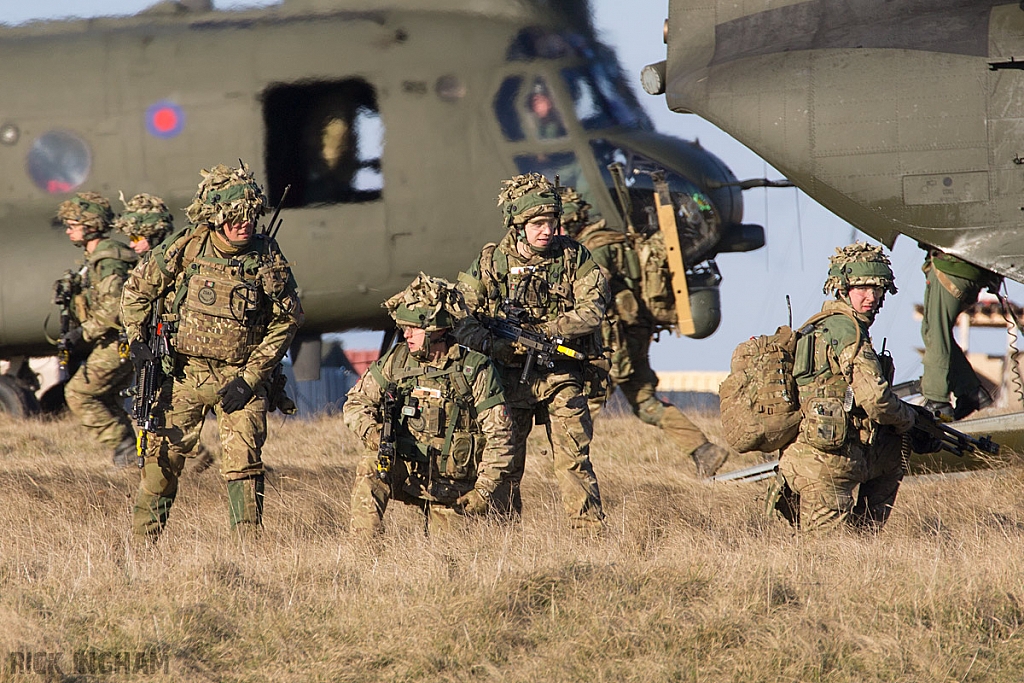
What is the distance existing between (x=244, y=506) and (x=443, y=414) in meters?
1.37

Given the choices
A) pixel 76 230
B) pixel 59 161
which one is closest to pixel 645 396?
pixel 76 230

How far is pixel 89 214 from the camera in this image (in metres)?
9.91

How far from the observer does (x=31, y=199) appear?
1248 centimetres

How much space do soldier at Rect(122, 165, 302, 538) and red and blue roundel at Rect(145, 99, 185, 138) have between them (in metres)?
5.10

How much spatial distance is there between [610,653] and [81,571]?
2756mm

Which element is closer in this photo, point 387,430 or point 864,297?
point 387,430

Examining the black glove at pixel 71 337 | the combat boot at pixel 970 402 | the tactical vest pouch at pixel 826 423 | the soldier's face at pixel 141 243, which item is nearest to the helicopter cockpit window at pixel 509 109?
the soldier's face at pixel 141 243

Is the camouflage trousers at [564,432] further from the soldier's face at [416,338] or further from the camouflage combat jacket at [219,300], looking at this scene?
the camouflage combat jacket at [219,300]

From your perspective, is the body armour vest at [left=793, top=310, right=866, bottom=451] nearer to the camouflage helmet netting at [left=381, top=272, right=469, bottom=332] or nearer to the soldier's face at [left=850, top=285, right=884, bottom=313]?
the soldier's face at [left=850, top=285, right=884, bottom=313]

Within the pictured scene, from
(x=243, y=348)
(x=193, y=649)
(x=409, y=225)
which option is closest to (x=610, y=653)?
(x=193, y=649)

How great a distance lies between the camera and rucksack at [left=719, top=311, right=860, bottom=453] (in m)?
7.29

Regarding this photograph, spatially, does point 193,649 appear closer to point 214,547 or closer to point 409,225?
point 214,547

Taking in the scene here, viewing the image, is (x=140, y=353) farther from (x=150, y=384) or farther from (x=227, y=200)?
(x=227, y=200)

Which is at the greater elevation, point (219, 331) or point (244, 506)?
point (219, 331)
